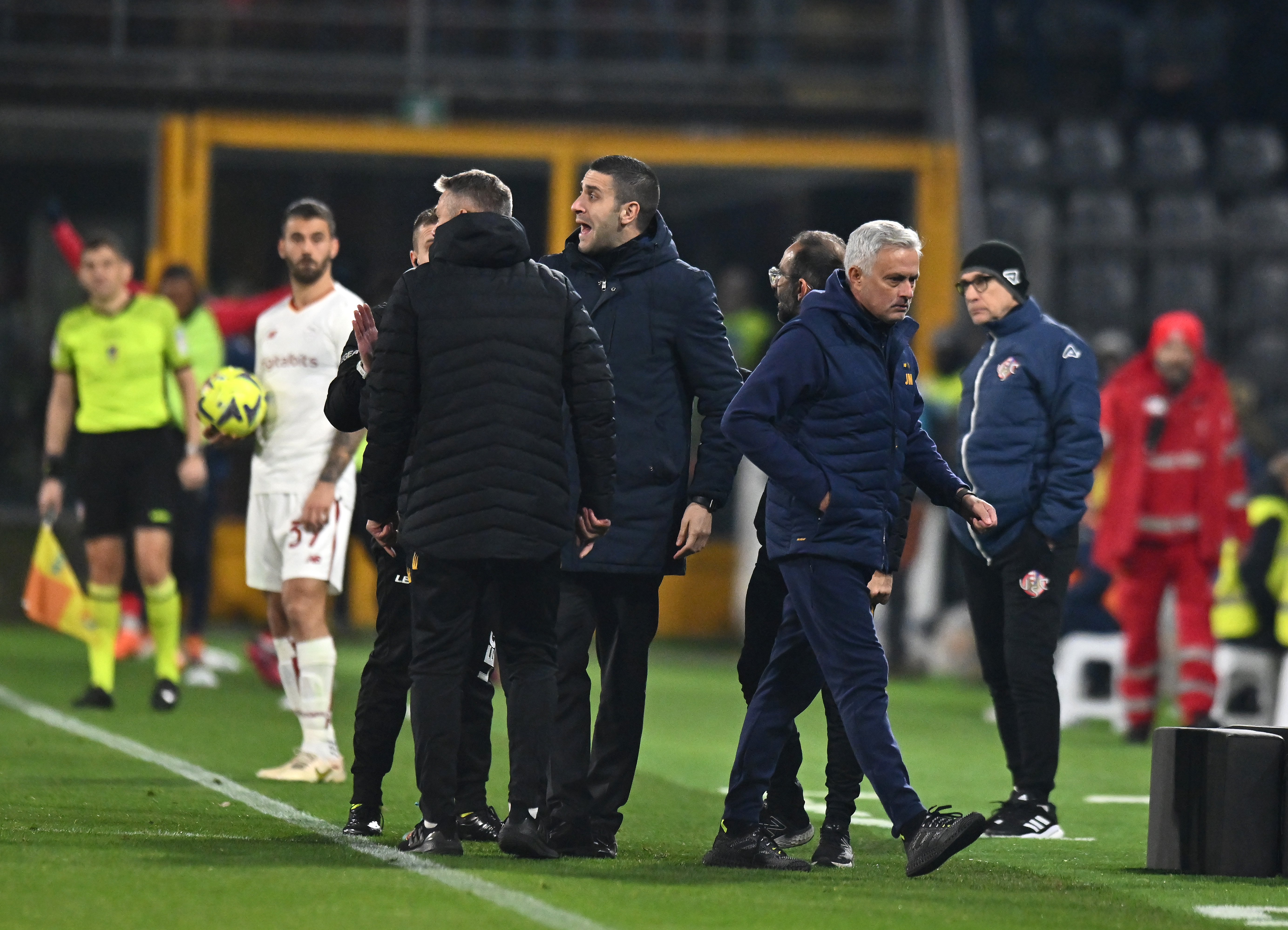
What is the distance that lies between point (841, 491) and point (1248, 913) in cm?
155

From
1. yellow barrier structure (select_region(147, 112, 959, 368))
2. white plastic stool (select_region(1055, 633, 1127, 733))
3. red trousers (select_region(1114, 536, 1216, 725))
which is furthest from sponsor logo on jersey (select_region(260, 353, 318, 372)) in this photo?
yellow barrier structure (select_region(147, 112, 959, 368))

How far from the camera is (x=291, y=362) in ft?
27.0

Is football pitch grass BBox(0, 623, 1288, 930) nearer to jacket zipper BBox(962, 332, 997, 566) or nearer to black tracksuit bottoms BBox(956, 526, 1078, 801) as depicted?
black tracksuit bottoms BBox(956, 526, 1078, 801)

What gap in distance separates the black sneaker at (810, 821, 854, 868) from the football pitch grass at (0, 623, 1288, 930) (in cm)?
6

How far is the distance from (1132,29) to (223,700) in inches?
508

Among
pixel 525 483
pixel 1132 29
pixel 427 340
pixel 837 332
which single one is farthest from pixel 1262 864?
pixel 1132 29

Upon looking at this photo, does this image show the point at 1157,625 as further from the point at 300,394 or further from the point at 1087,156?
the point at 1087,156

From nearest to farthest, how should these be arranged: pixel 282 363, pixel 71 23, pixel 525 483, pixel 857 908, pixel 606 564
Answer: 1. pixel 857 908
2. pixel 525 483
3. pixel 606 564
4. pixel 282 363
5. pixel 71 23

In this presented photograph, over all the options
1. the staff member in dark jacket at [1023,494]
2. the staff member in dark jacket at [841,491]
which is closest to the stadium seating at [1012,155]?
the staff member in dark jacket at [1023,494]

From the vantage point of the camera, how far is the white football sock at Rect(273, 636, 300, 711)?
8.30 metres

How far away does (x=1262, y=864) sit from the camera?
6461 mm

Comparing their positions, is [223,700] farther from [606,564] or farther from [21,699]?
[606,564]

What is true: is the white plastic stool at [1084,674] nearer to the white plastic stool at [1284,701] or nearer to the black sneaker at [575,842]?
the white plastic stool at [1284,701]

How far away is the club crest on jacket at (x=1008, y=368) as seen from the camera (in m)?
7.69
